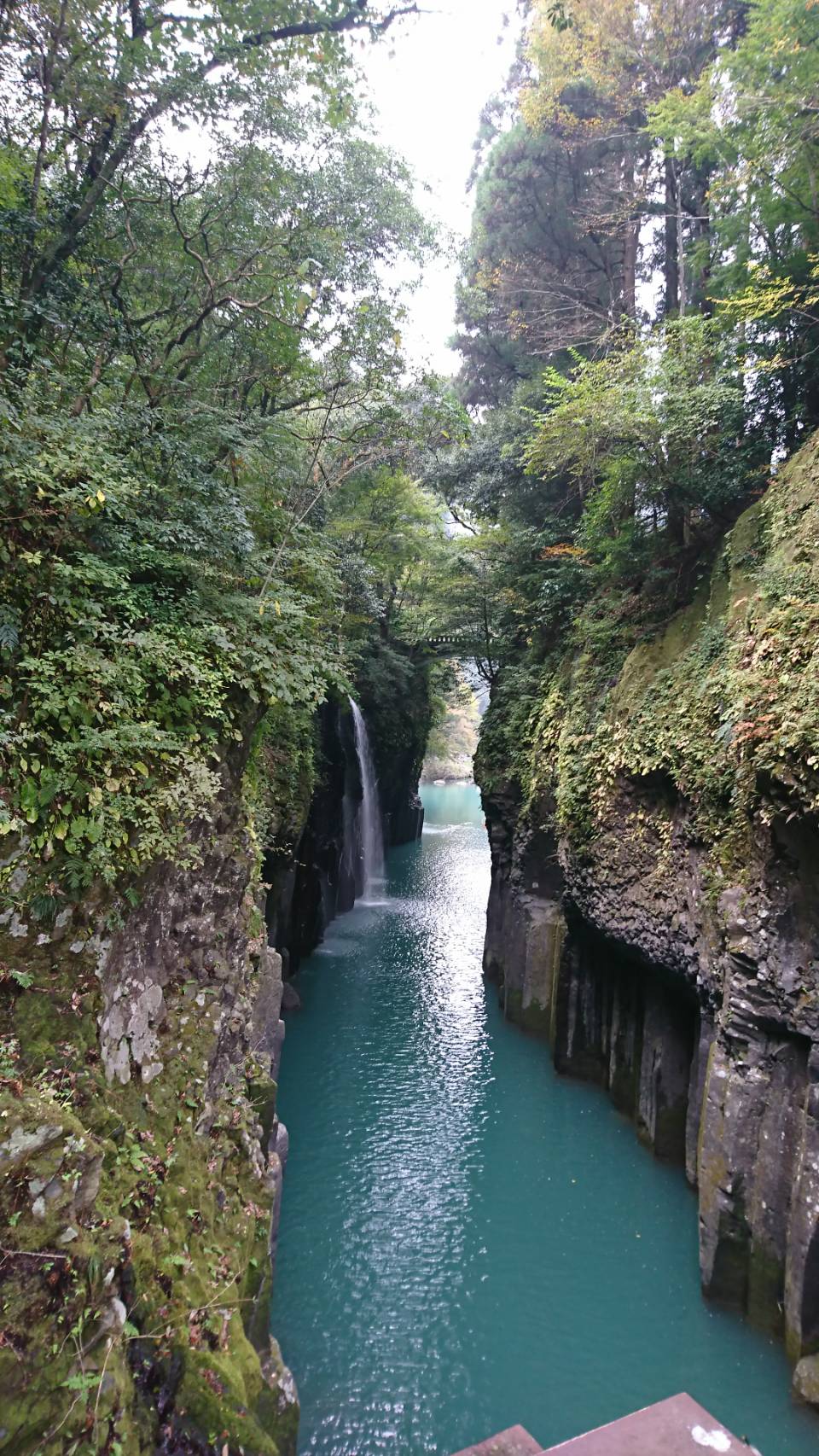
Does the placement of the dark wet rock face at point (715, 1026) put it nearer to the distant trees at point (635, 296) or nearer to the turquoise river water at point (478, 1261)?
the turquoise river water at point (478, 1261)

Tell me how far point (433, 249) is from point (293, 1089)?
15099 millimetres

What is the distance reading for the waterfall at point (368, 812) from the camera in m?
25.6

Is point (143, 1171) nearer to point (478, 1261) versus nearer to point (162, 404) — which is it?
point (478, 1261)

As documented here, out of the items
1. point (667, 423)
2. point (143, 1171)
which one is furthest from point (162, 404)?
point (143, 1171)

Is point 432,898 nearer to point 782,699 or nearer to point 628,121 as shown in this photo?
point 782,699

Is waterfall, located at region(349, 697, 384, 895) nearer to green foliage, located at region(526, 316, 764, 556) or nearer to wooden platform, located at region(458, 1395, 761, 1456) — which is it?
green foliage, located at region(526, 316, 764, 556)

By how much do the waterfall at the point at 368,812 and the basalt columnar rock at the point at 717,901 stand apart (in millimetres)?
12487

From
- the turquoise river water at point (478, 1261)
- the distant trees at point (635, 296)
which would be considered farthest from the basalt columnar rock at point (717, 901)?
the distant trees at point (635, 296)

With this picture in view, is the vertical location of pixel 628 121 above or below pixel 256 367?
above

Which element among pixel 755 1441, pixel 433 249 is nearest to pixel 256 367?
pixel 433 249

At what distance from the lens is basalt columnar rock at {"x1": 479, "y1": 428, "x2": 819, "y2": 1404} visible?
6.65 m

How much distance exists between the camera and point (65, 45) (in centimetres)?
743

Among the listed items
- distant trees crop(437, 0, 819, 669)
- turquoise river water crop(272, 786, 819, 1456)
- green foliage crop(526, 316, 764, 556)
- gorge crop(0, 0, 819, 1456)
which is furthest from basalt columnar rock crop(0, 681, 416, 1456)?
distant trees crop(437, 0, 819, 669)

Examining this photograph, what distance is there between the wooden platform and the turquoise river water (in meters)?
5.23
